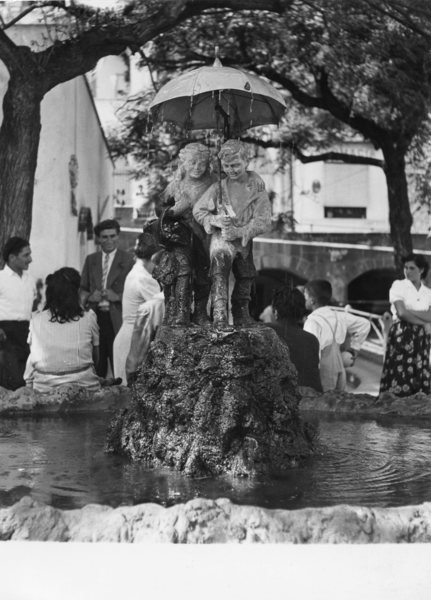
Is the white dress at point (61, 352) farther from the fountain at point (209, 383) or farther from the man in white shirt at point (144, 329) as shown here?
the fountain at point (209, 383)

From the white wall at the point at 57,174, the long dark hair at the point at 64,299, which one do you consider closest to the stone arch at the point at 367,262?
the white wall at the point at 57,174

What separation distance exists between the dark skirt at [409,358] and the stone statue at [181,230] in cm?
321

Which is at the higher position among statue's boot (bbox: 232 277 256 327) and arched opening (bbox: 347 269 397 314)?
statue's boot (bbox: 232 277 256 327)

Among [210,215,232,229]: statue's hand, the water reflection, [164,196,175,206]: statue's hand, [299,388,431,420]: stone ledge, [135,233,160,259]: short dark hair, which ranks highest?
[164,196,175,206]: statue's hand

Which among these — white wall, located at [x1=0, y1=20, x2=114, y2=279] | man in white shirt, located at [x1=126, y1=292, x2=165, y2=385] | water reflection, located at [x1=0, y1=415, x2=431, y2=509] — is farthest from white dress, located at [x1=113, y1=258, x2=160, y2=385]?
white wall, located at [x1=0, y1=20, x2=114, y2=279]

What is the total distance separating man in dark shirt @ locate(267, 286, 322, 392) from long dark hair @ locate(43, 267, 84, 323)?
4.64 ft

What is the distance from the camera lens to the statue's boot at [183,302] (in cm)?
634

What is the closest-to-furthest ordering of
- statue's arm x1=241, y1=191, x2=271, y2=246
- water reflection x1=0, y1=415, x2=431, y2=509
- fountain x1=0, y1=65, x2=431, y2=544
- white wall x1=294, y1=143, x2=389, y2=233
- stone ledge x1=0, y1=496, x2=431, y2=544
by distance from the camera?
stone ledge x1=0, y1=496, x2=431, y2=544 → water reflection x1=0, y1=415, x2=431, y2=509 → fountain x1=0, y1=65, x2=431, y2=544 → statue's arm x1=241, y1=191, x2=271, y2=246 → white wall x1=294, y1=143, x2=389, y2=233

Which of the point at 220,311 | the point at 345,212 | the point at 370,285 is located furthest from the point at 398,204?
the point at 370,285

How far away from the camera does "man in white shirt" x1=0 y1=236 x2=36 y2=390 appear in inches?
339

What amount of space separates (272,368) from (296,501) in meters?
1.17

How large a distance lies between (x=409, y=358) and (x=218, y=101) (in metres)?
3.53

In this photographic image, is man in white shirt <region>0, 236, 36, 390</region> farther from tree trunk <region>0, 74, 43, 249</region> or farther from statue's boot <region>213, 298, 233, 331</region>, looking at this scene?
statue's boot <region>213, 298, 233, 331</region>

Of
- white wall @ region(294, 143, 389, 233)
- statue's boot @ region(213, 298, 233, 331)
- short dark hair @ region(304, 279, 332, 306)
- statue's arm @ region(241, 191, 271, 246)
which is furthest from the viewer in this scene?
white wall @ region(294, 143, 389, 233)
